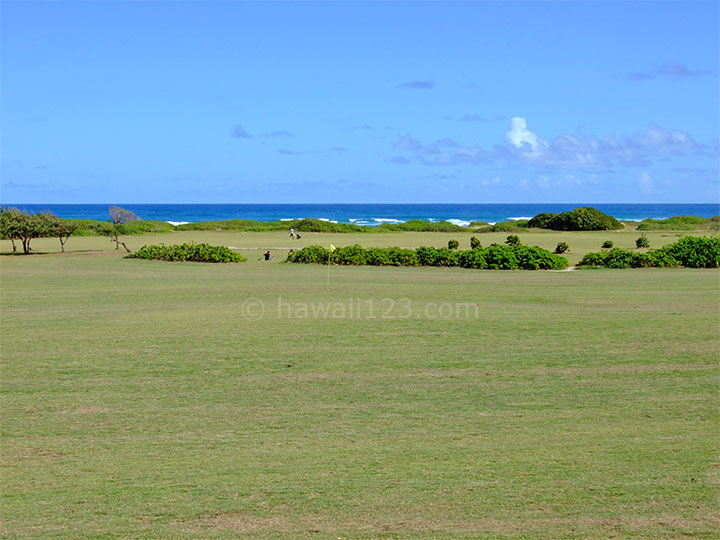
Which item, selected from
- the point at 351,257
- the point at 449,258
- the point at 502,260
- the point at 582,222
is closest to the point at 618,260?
the point at 502,260

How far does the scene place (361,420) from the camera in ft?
29.6

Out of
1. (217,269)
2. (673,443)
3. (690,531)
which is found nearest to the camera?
(690,531)

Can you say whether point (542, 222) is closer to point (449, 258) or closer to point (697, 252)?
point (697, 252)

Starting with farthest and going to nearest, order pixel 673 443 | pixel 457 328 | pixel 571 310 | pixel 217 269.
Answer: pixel 217 269 < pixel 571 310 < pixel 457 328 < pixel 673 443

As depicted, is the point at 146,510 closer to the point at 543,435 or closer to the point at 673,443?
the point at 543,435

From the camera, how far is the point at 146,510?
633 cm

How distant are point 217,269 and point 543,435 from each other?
72.5ft

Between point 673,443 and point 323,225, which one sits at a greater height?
point 323,225

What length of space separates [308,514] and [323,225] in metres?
58.5

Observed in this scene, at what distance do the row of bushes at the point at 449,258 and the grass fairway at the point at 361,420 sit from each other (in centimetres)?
1033

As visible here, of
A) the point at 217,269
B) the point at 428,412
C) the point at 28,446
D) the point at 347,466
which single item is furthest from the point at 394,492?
the point at 217,269

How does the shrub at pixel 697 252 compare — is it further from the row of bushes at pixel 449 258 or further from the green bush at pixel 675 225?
the green bush at pixel 675 225

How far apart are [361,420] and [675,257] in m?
23.6

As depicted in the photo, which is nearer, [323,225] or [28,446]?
[28,446]
